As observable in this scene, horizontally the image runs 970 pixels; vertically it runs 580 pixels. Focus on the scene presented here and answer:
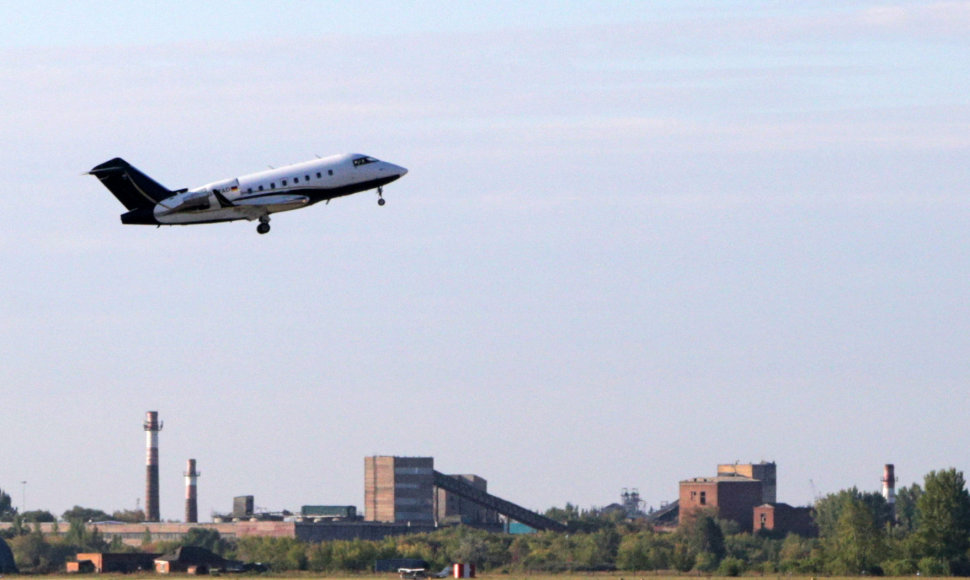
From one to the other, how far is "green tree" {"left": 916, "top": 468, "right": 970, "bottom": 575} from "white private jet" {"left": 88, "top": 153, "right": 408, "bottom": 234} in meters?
69.6

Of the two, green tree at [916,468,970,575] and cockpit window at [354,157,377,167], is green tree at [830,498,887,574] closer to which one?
green tree at [916,468,970,575]

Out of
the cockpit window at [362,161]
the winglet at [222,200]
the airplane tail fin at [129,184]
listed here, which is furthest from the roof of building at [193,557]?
the winglet at [222,200]

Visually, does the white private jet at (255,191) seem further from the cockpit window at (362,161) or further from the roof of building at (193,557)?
the roof of building at (193,557)

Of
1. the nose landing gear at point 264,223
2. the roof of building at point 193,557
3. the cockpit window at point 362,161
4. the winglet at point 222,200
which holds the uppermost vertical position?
the cockpit window at point 362,161

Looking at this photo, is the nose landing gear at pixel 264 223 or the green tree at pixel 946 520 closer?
the nose landing gear at pixel 264 223

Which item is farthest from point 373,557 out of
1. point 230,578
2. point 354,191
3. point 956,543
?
point 354,191

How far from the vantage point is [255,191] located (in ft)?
385

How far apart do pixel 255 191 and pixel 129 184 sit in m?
9.80

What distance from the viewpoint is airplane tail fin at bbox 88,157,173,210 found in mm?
120381

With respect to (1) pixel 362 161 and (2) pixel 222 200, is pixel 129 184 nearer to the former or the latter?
(2) pixel 222 200

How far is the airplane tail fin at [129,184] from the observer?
120m

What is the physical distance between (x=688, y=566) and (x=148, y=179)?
8389 centimetres

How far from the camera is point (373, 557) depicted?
633 feet

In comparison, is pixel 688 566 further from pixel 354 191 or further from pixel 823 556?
pixel 354 191
